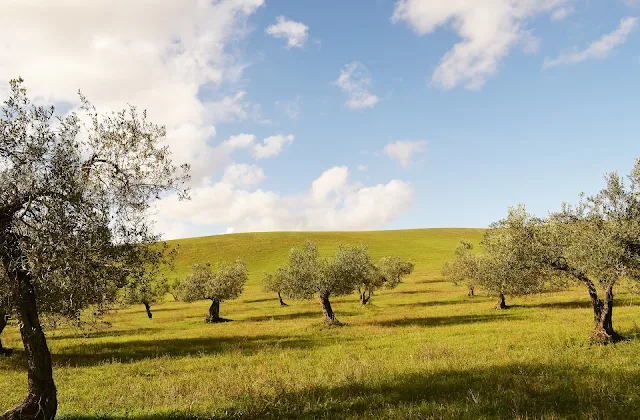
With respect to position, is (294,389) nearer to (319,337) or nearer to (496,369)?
(496,369)

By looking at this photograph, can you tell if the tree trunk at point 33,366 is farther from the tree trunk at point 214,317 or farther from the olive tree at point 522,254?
the tree trunk at point 214,317

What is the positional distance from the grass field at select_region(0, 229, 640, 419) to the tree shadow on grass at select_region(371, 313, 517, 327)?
101 millimetres

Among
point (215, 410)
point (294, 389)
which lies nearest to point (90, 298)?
point (215, 410)

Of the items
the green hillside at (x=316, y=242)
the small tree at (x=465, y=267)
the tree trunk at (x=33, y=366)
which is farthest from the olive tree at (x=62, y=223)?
the green hillside at (x=316, y=242)

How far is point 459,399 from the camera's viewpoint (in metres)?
13.5

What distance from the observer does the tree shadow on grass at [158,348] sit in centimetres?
2730

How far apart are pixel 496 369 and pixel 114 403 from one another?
1622cm

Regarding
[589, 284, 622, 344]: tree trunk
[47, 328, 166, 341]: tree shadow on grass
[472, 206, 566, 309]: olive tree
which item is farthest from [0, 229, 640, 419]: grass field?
[472, 206, 566, 309]: olive tree

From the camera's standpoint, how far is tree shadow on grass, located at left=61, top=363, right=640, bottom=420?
12.0 m

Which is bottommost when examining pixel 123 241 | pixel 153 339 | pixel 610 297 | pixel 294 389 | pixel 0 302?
pixel 153 339

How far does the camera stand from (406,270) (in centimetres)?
8519

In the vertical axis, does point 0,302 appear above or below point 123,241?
below

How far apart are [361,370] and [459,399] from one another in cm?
577

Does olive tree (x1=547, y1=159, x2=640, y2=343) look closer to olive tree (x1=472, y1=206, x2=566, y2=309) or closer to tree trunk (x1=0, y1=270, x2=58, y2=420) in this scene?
olive tree (x1=472, y1=206, x2=566, y2=309)
